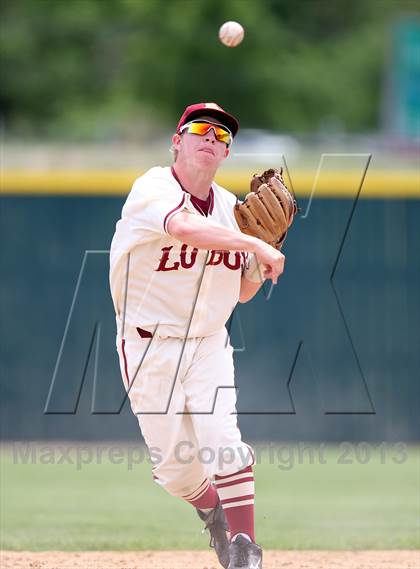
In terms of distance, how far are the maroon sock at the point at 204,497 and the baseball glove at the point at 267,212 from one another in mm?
1071

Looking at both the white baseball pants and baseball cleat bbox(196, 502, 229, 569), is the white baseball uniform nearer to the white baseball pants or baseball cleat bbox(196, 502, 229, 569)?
the white baseball pants

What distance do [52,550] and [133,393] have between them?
1555 mm

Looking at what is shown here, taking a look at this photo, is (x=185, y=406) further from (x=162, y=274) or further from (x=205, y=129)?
(x=205, y=129)

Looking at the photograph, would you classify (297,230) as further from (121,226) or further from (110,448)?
(121,226)

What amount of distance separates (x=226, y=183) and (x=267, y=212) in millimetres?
5140

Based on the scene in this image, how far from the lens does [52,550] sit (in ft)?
19.8

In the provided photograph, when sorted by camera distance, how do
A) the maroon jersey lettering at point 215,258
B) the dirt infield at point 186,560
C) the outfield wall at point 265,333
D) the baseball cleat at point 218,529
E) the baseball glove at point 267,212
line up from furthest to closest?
the outfield wall at point 265,333, the dirt infield at point 186,560, the baseball cleat at point 218,529, the baseball glove at point 267,212, the maroon jersey lettering at point 215,258

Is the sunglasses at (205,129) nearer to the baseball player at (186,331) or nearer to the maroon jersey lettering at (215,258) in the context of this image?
the baseball player at (186,331)

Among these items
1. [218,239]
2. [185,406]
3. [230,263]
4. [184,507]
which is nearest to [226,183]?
[184,507]

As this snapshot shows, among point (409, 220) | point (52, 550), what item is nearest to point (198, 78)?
point (409, 220)

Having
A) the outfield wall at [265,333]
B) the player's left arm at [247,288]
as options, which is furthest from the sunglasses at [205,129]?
the outfield wall at [265,333]

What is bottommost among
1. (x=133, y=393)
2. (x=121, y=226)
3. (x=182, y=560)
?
(x=182, y=560)

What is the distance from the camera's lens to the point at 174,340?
482 centimetres

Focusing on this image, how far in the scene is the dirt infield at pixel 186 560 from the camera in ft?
18.2
